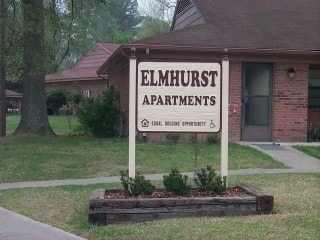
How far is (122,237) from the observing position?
24.8 feet

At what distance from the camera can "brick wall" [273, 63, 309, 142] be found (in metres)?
19.0

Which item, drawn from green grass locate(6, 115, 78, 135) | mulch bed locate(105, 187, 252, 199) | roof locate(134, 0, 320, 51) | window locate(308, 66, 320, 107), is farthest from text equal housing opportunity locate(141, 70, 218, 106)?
green grass locate(6, 115, 78, 135)

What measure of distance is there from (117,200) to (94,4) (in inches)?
621

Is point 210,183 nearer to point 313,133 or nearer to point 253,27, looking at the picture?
point 313,133

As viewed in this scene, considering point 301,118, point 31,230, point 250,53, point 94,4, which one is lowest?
point 31,230

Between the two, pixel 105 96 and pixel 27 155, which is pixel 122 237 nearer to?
pixel 27 155

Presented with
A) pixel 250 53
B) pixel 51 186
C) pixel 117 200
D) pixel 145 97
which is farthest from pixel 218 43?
pixel 117 200

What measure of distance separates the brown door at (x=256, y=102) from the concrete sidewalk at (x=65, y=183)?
0.82 meters

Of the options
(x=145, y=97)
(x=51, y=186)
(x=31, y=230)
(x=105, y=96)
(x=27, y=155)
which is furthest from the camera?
(x=105, y=96)

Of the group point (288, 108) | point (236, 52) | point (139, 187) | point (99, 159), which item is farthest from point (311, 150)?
point (139, 187)

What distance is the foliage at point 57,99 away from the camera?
43000mm

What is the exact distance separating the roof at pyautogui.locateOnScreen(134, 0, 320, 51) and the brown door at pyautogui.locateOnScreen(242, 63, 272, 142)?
34.4 inches

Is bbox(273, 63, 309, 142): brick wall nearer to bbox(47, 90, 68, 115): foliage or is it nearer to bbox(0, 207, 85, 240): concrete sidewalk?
bbox(0, 207, 85, 240): concrete sidewalk

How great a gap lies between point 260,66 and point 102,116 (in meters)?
5.76
